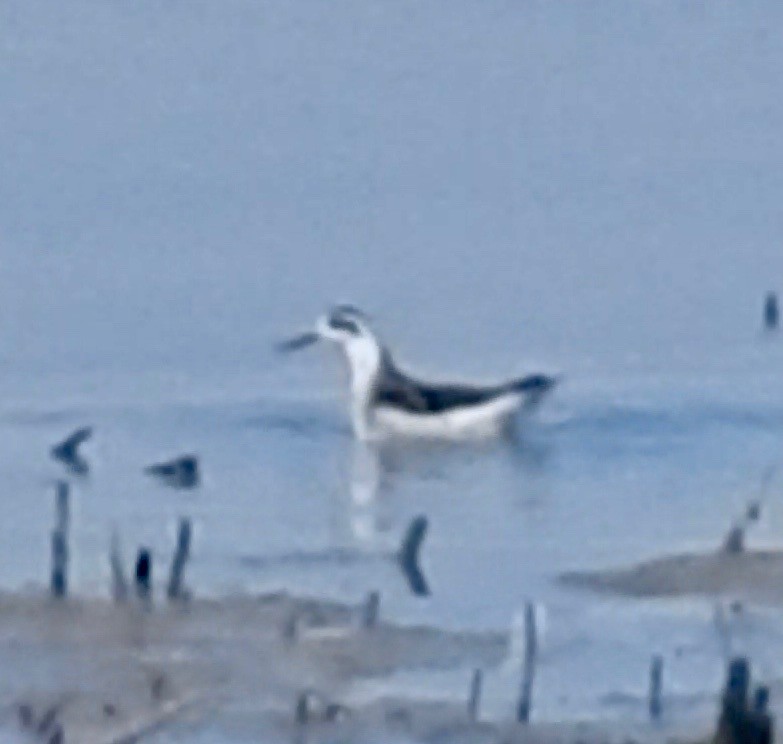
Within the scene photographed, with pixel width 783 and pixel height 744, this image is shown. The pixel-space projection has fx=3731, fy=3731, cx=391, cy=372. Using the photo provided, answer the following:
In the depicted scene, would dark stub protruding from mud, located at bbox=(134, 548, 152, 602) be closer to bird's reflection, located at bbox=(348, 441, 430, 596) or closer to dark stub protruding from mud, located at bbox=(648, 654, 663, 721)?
bird's reflection, located at bbox=(348, 441, 430, 596)

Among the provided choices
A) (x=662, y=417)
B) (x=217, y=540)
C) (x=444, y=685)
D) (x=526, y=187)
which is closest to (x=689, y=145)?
(x=526, y=187)

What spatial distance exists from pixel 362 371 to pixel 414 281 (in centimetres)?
106

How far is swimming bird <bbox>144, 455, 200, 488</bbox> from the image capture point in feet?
40.9

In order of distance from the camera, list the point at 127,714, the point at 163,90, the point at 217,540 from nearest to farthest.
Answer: the point at 127,714 < the point at 217,540 < the point at 163,90

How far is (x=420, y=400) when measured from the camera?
14961mm

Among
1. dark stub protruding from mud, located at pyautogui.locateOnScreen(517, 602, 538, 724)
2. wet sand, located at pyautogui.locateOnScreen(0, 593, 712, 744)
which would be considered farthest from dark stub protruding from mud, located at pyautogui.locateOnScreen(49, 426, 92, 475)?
dark stub protruding from mud, located at pyautogui.locateOnScreen(517, 602, 538, 724)

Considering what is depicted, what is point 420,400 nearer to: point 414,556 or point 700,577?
point 414,556

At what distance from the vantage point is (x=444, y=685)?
9.48m

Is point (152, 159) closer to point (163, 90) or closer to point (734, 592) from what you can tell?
point (163, 90)

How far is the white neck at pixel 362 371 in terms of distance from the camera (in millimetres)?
14641

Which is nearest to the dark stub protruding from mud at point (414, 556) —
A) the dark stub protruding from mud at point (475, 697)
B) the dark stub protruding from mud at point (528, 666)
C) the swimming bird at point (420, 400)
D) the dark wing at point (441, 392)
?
the dark stub protruding from mud at point (528, 666)

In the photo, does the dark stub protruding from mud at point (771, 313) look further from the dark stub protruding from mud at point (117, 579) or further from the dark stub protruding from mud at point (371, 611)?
the dark stub protruding from mud at point (117, 579)

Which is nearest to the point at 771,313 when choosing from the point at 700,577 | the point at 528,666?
the point at 700,577

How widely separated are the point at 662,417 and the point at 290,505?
7.33ft
